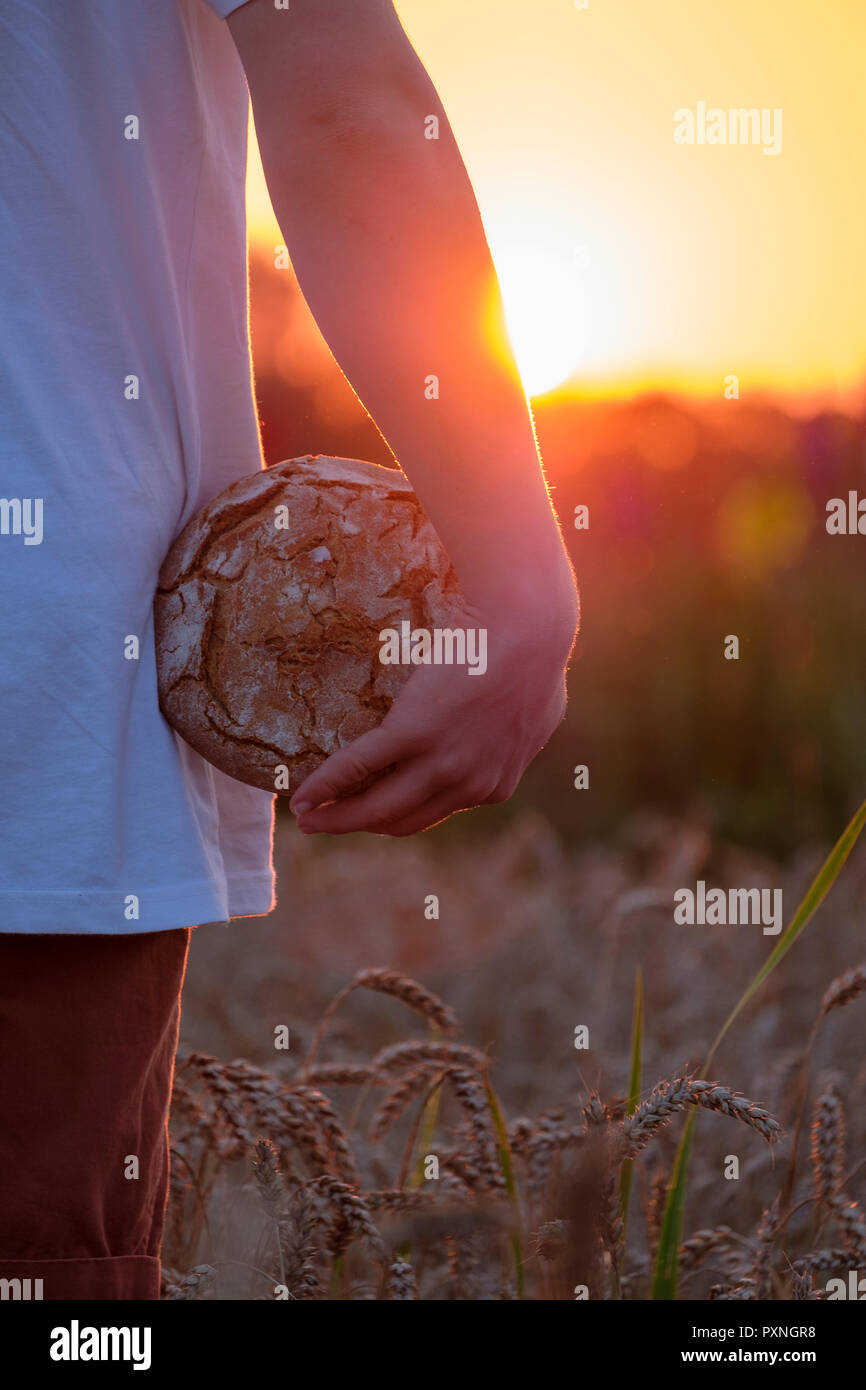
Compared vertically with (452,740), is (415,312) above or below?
above

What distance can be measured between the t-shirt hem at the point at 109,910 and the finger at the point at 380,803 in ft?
0.43

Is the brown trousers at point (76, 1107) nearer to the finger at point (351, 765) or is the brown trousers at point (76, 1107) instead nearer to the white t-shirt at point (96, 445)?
the white t-shirt at point (96, 445)

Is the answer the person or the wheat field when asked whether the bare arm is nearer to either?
the person

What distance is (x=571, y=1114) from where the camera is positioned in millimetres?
3049

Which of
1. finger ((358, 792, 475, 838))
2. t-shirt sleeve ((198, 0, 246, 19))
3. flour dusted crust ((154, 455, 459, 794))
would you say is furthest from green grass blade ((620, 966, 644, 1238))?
t-shirt sleeve ((198, 0, 246, 19))

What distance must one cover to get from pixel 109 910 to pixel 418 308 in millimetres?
652

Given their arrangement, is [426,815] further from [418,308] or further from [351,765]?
[418,308]

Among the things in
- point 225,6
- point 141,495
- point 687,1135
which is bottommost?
point 687,1135

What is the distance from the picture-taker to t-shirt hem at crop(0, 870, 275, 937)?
1182 millimetres

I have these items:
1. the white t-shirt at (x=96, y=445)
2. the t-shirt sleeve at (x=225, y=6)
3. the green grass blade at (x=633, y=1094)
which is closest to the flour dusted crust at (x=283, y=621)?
the white t-shirt at (x=96, y=445)

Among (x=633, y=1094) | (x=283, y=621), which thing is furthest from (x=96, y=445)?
(x=633, y=1094)

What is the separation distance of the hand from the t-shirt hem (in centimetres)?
14

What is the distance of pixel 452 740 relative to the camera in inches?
47.4

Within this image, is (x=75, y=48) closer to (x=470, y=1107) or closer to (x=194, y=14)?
(x=194, y=14)
